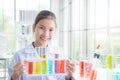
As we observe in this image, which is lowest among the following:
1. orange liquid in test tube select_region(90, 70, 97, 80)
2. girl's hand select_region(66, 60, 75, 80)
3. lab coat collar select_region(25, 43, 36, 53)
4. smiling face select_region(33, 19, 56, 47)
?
orange liquid in test tube select_region(90, 70, 97, 80)

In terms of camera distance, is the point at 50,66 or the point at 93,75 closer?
the point at 50,66

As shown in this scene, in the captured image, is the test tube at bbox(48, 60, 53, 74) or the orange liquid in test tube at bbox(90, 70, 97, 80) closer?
the test tube at bbox(48, 60, 53, 74)

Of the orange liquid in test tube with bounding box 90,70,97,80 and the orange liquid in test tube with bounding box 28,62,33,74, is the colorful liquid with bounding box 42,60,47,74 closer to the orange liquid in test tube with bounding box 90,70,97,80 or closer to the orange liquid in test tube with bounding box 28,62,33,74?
the orange liquid in test tube with bounding box 28,62,33,74

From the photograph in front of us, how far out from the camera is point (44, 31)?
140cm

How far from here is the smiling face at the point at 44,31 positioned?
1.40 metres

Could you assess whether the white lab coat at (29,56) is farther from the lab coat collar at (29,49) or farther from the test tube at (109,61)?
the test tube at (109,61)

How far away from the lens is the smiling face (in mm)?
1400

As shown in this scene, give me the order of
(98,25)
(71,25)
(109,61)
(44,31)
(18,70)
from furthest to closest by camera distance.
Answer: (71,25)
(98,25)
(109,61)
(44,31)
(18,70)

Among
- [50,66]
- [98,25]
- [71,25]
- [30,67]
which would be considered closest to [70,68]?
[50,66]

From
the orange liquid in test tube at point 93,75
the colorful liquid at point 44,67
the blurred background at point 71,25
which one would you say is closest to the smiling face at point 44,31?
the colorful liquid at point 44,67

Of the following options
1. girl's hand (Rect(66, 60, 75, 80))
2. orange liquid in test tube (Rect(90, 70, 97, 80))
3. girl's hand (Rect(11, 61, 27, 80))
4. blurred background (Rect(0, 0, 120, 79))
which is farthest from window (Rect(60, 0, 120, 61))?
girl's hand (Rect(11, 61, 27, 80))

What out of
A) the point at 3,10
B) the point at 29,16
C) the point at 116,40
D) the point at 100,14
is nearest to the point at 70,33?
the point at 29,16

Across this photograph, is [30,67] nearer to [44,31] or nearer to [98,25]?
[44,31]

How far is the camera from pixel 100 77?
1.61 metres
